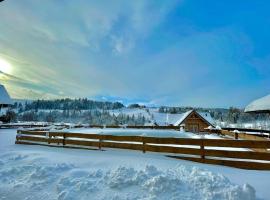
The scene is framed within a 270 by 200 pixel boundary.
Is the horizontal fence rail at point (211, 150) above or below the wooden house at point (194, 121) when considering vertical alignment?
below

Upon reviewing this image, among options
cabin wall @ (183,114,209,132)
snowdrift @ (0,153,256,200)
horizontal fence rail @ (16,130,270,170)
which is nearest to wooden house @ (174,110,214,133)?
cabin wall @ (183,114,209,132)

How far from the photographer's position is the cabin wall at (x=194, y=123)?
29.6 metres

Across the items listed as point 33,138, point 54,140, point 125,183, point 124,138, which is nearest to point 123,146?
point 124,138

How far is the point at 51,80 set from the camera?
58.7 ft

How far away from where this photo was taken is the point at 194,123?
3002cm

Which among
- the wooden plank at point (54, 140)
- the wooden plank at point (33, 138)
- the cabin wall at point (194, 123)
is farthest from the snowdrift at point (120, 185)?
the cabin wall at point (194, 123)

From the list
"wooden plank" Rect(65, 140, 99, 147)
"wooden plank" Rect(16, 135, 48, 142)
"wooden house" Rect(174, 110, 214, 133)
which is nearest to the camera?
"wooden plank" Rect(65, 140, 99, 147)

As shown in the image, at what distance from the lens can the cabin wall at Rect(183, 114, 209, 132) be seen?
29606 millimetres

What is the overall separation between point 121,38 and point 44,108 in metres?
129

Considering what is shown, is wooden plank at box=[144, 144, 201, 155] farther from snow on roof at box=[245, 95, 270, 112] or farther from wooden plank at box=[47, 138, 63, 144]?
wooden plank at box=[47, 138, 63, 144]

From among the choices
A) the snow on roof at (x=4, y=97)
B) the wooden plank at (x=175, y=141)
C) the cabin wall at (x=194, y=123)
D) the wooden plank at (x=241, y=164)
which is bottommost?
the wooden plank at (x=241, y=164)

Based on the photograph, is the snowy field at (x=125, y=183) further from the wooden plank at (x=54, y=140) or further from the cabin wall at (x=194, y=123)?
the cabin wall at (x=194, y=123)

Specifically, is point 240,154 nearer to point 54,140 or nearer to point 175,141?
point 175,141

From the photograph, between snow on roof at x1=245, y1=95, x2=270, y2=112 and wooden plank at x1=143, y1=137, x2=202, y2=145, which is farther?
snow on roof at x1=245, y1=95, x2=270, y2=112
